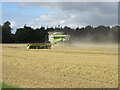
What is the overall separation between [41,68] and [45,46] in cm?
3074

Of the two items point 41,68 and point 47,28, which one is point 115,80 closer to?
point 41,68

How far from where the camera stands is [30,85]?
12727mm

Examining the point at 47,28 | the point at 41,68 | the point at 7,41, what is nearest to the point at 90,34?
the point at 7,41

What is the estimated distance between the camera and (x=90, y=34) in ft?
256

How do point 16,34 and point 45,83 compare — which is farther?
point 16,34

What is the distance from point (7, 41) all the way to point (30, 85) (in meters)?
90.0

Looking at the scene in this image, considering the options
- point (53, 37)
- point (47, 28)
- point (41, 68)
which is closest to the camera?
point (41, 68)

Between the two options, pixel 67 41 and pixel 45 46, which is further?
pixel 67 41

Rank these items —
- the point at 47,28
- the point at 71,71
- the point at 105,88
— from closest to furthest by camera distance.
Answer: the point at 105,88, the point at 71,71, the point at 47,28

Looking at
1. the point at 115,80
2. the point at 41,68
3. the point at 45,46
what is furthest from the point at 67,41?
the point at 115,80

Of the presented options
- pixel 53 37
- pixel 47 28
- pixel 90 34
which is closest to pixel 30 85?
pixel 53 37

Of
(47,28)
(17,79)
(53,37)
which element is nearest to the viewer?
(17,79)

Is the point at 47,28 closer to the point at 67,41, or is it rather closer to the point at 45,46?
the point at 67,41

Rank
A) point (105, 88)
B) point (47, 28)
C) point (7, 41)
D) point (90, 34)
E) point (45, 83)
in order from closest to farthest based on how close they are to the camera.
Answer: point (105, 88), point (45, 83), point (90, 34), point (7, 41), point (47, 28)
